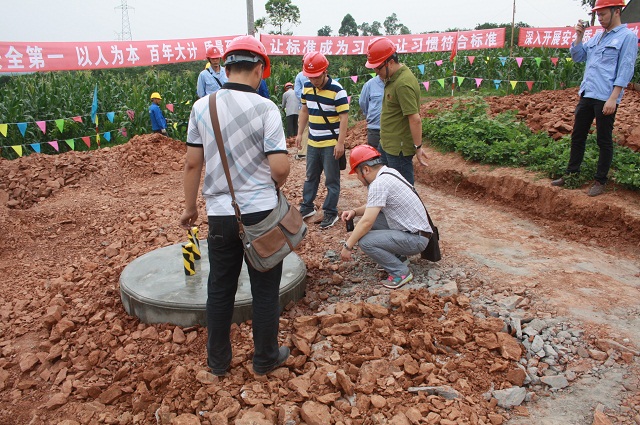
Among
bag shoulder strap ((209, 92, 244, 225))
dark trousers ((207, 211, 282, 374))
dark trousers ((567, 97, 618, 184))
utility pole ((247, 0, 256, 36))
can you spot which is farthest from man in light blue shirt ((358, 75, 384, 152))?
utility pole ((247, 0, 256, 36))

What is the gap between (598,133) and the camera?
5.20 metres

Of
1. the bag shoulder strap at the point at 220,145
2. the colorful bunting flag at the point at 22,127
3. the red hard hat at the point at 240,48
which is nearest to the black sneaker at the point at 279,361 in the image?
the bag shoulder strap at the point at 220,145

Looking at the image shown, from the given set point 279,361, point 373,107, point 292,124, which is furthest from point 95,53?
point 279,361

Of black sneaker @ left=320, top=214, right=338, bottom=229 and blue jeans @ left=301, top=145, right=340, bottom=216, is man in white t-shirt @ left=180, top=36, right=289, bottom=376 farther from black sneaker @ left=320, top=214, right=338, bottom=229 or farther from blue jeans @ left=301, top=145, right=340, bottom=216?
black sneaker @ left=320, top=214, right=338, bottom=229

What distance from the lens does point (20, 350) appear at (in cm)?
373

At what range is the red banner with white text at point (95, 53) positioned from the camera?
1090 centimetres

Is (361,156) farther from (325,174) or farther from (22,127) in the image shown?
(22,127)

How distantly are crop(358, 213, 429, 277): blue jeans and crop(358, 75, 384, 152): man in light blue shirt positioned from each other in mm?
2290

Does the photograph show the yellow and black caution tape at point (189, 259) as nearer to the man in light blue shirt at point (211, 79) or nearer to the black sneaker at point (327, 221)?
the black sneaker at point (327, 221)

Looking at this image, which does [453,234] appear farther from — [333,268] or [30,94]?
[30,94]

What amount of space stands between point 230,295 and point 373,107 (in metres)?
4.06

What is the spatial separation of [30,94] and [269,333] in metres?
11.2

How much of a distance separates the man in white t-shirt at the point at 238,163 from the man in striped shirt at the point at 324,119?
2.26m

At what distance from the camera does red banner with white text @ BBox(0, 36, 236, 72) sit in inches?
429
